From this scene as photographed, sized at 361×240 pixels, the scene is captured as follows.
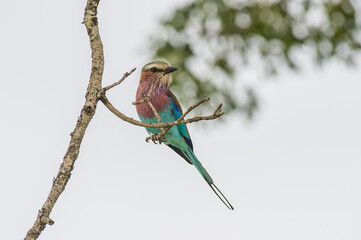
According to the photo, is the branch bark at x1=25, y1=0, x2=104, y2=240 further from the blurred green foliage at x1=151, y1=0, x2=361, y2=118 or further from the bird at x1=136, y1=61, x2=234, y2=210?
the blurred green foliage at x1=151, y1=0, x2=361, y2=118

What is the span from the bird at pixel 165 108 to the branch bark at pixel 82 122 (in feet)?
6.82

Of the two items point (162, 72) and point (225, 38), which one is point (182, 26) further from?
point (162, 72)

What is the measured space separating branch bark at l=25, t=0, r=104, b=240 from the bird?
208 centimetres

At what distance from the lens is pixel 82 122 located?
3049mm

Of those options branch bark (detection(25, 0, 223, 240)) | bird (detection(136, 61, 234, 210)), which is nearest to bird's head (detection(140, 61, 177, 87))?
bird (detection(136, 61, 234, 210))

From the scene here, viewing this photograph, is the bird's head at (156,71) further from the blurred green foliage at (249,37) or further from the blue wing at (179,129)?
the blurred green foliage at (249,37)

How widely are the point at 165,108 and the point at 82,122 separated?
302 centimetres

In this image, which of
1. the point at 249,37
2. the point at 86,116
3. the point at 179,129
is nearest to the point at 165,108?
the point at 179,129

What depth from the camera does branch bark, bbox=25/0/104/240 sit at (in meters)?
2.95

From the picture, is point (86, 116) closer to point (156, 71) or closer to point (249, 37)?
point (156, 71)

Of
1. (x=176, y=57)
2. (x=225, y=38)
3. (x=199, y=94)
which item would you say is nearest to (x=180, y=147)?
(x=176, y=57)

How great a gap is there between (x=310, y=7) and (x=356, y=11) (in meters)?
0.94

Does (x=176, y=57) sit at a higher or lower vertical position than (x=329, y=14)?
lower

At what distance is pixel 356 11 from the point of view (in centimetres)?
1512
